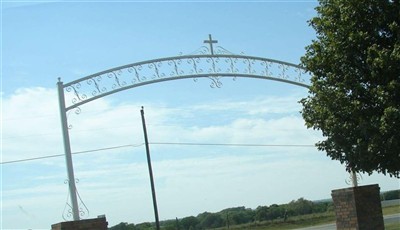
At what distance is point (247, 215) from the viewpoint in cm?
4906

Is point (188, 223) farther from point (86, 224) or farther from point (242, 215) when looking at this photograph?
point (86, 224)

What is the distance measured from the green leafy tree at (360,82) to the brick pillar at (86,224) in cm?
451

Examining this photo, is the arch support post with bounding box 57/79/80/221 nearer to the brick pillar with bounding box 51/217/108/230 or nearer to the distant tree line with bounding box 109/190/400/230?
the brick pillar with bounding box 51/217/108/230

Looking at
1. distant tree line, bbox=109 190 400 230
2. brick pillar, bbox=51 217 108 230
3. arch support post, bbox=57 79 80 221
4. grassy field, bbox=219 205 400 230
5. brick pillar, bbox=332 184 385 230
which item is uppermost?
arch support post, bbox=57 79 80 221

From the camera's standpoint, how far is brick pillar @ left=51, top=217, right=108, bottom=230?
11594mm

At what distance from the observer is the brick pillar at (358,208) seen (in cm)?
1417

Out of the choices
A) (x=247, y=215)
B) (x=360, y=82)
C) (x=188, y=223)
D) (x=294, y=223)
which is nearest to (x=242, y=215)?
(x=247, y=215)

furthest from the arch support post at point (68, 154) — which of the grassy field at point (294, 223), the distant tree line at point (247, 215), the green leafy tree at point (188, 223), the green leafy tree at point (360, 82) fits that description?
the green leafy tree at point (188, 223)

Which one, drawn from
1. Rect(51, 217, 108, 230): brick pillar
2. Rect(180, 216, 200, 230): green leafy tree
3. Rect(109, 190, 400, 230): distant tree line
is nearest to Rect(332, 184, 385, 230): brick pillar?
Rect(51, 217, 108, 230): brick pillar

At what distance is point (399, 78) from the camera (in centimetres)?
1044

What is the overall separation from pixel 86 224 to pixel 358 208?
6.33 meters

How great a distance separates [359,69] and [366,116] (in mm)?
859

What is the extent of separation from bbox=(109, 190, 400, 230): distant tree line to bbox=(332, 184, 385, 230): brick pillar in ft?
69.7

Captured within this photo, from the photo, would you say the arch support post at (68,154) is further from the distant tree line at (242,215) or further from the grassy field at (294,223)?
the grassy field at (294,223)
